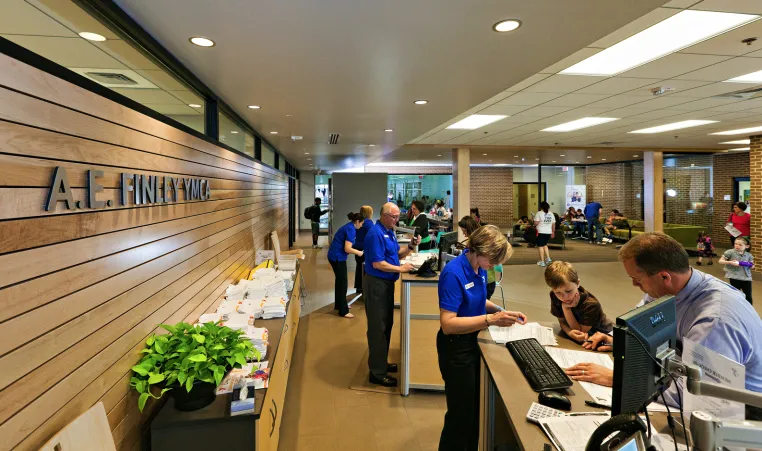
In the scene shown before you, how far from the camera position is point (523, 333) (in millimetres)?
2385

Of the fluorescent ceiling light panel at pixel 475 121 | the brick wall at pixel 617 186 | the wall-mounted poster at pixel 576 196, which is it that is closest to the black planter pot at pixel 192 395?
the fluorescent ceiling light panel at pixel 475 121

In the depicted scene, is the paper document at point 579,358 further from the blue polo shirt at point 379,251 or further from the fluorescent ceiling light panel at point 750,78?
the fluorescent ceiling light panel at point 750,78

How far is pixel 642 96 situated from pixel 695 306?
4.57 m

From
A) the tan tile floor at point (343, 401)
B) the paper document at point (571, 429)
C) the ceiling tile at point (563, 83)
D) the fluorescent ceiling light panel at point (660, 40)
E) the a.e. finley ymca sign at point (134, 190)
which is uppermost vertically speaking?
the ceiling tile at point (563, 83)

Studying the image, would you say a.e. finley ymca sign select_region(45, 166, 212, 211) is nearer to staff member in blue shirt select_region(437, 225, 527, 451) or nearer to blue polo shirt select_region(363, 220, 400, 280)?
blue polo shirt select_region(363, 220, 400, 280)

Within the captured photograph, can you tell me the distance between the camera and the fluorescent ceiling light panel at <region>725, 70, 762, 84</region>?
4.35 m

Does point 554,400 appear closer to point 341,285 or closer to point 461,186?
point 341,285

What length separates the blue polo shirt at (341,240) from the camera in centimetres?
588

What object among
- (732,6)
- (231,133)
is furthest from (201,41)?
(732,6)

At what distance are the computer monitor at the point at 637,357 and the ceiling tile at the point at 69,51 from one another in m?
2.06

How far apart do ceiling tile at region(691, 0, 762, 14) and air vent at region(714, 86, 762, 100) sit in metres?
2.91

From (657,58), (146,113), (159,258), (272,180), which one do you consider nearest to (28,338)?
(159,258)

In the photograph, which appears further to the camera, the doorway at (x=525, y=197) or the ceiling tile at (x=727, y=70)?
the doorway at (x=525, y=197)

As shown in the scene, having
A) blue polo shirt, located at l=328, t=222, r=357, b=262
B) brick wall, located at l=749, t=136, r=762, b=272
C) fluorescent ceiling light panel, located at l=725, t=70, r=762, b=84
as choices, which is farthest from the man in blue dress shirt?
brick wall, located at l=749, t=136, r=762, b=272
